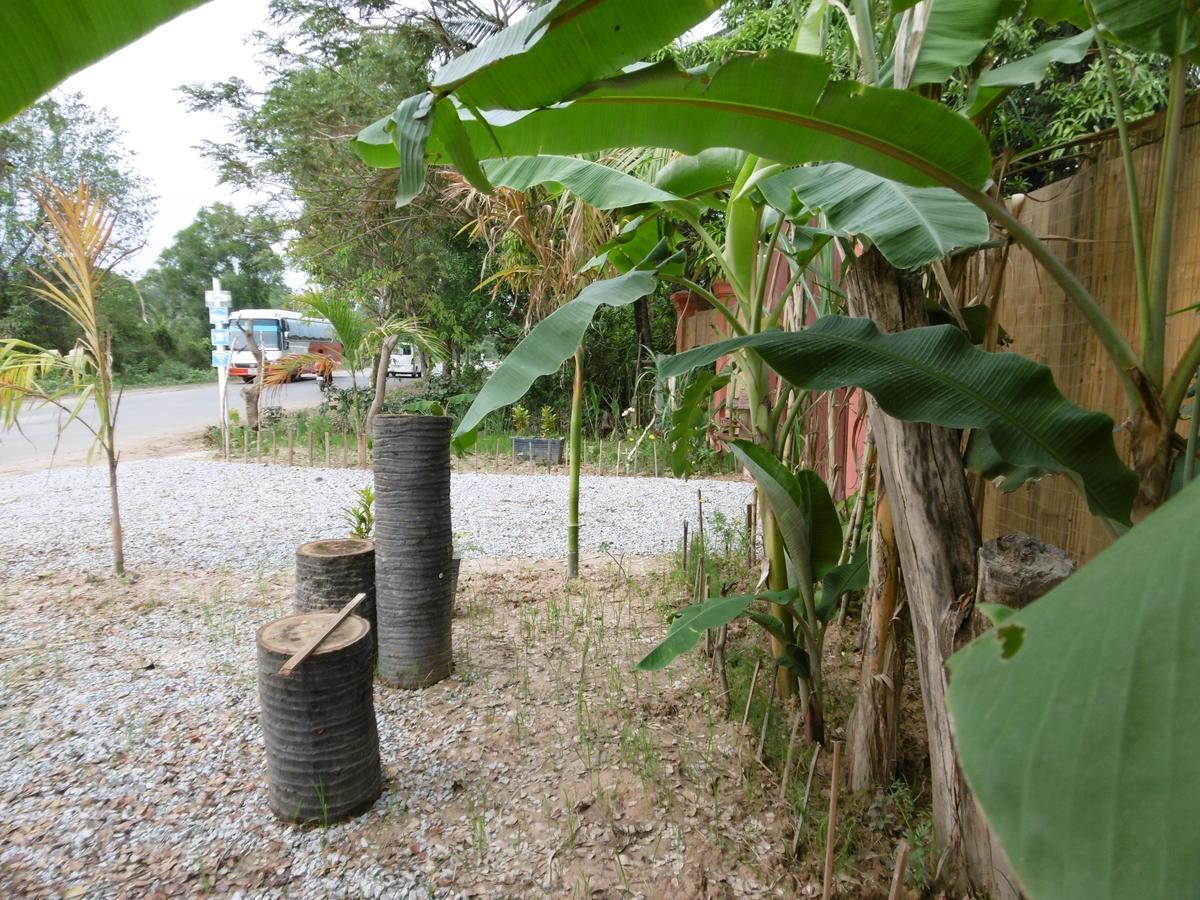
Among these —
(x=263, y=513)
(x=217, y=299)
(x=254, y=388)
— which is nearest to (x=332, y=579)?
(x=263, y=513)

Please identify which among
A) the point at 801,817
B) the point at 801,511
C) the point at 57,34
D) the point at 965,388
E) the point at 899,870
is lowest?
the point at 801,817

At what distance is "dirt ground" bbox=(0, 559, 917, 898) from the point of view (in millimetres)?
1752

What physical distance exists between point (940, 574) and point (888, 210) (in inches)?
32.6

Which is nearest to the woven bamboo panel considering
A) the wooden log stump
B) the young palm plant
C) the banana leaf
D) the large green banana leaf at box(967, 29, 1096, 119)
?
the large green banana leaf at box(967, 29, 1096, 119)

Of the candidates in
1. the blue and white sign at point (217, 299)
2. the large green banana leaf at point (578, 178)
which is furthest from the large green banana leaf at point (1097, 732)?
the blue and white sign at point (217, 299)

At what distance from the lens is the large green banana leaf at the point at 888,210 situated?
1352mm

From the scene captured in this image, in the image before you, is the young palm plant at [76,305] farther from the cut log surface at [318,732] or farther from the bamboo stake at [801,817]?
the bamboo stake at [801,817]

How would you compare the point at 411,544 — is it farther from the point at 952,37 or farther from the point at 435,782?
the point at 952,37

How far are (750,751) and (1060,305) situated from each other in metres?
1.75

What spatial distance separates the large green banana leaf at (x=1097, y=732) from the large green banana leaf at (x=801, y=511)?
1515 mm

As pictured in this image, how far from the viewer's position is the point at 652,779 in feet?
6.96

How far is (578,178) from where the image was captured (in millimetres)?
2443

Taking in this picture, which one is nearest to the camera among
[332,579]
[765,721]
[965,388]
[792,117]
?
[965,388]

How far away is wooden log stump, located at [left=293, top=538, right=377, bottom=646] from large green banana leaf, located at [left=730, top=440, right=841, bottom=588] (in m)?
1.75
